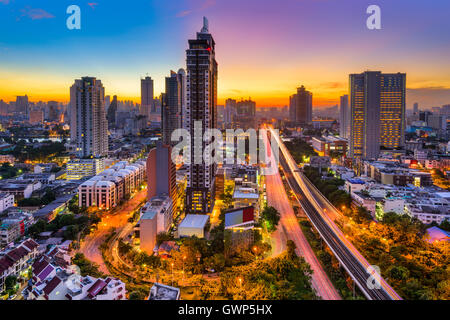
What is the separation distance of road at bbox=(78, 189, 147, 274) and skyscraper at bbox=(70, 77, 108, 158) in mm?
3934

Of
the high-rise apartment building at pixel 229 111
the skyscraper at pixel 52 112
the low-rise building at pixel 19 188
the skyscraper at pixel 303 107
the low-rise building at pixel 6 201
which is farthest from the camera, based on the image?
the skyscraper at pixel 303 107

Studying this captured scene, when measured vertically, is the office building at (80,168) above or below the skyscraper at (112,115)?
below

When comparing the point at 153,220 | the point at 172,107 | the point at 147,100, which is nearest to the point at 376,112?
the point at 172,107

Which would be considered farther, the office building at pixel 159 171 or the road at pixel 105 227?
the office building at pixel 159 171

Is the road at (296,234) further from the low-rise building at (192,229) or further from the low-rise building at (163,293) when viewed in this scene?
the low-rise building at (163,293)

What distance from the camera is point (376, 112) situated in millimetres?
13047

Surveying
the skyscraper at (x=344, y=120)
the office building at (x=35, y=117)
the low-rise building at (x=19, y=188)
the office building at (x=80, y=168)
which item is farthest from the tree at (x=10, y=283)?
the office building at (x=35, y=117)

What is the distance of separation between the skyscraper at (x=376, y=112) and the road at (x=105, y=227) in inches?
377

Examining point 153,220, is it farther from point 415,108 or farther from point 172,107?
point 415,108

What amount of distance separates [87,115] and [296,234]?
8.77 metres

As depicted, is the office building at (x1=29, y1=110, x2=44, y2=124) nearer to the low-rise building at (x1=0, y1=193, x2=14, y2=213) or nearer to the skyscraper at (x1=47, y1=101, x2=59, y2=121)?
the skyscraper at (x1=47, y1=101, x2=59, y2=121)

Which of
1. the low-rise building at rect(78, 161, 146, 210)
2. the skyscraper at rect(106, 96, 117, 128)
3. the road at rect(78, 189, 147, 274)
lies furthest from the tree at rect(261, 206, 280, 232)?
the skyscraper at rect(106, 96, 117, 128)

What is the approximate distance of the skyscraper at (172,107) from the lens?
14.6m
